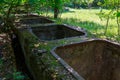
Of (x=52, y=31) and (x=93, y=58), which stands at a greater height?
(x=52, y=31)

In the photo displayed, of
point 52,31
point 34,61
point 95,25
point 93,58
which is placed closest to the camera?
point 34,61

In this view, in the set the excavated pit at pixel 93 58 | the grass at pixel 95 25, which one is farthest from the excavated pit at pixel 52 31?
the excavated pit at pixel 93 58

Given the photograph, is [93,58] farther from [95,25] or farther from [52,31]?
[95,25]

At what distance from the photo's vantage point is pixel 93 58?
194 inches

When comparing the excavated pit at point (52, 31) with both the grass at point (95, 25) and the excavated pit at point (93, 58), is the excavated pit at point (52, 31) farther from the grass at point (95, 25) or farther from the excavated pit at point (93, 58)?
the excavated pit at point (93, 58)

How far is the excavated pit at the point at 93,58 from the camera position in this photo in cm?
455

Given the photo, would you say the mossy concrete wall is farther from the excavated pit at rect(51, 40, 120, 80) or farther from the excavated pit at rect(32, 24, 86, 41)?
the excavated pit at rect(32, 24, 86, 41)

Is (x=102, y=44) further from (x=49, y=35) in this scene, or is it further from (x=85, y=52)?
(x=49, y=35)

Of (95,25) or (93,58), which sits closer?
(93,58)

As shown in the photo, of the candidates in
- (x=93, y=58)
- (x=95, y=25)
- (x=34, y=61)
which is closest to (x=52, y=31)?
(x=93, y=58)

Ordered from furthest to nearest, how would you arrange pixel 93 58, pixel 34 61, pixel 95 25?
pixel 95 25 < pixel 93 58 < pixel 34 61

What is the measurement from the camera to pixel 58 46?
452 centimetres

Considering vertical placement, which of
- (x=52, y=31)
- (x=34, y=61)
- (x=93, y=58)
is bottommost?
(x=93, y=58)

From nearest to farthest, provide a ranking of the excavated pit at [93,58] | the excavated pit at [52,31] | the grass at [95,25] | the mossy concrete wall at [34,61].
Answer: the mossy concrete wall at [34,61], the excavated pit at [93,58], the grass at [95,25], the excavated pit at [52,31]
